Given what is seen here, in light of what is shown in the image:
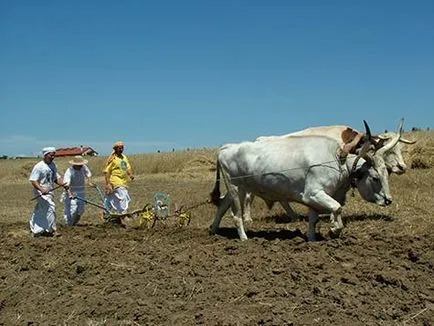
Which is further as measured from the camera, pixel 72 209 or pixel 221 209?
pixel 72 209

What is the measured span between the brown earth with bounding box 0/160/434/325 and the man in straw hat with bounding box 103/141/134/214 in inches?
71.4

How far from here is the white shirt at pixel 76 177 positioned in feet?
43.9

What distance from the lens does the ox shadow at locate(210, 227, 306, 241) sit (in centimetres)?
1080

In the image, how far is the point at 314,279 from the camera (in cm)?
737

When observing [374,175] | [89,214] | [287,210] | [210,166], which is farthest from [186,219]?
[210,166]

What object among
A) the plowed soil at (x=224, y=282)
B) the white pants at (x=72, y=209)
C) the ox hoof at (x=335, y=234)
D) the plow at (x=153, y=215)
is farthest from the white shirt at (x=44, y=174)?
the ox hoof at (x=335, y=234)

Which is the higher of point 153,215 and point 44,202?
point 44,202

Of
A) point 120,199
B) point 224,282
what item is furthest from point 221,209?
point 224,282

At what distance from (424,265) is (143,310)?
11.3 ft

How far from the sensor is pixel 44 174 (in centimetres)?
1214

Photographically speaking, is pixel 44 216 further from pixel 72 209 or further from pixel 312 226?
pixel 312 226

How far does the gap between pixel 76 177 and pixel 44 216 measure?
151 centimetres

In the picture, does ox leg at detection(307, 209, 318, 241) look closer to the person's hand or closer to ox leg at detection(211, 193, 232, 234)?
ox leg at detection(211, 193, 232, 234)

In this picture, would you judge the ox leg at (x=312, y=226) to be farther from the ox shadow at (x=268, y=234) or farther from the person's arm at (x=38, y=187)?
the person's arm at (x=38, y=187)
